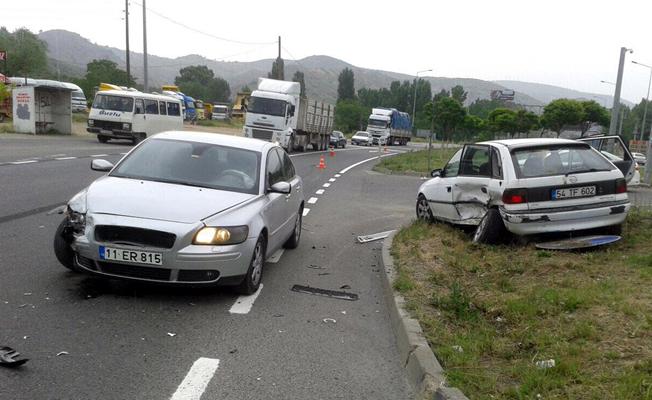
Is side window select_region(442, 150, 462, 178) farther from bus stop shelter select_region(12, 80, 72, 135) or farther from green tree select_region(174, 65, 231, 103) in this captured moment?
green tree select_region(174, 65, 231, 103)

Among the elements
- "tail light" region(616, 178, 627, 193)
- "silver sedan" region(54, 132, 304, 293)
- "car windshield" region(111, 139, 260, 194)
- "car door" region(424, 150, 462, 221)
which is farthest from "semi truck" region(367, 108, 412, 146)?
"silver sedan" region(54, 132, 304, 293)

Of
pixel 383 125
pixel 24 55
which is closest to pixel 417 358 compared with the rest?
pixel 383 125

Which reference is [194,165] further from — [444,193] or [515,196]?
[444,193]

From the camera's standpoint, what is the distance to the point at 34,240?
7.39m

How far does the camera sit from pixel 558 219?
7.21 m

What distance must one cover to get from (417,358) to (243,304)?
6.64ft

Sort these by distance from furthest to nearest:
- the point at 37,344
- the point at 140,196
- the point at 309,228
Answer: the point at 309,228, the point at 140,196, the point at 37,344

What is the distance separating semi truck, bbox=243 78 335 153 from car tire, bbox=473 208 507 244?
861 inches

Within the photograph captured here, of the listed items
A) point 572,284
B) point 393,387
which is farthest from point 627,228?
point 393,387

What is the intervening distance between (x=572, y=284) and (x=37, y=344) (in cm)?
476

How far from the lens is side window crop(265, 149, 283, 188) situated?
6.82 m

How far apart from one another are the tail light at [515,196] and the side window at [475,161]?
27.1 inches

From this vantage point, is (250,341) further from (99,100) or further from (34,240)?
(99,100)

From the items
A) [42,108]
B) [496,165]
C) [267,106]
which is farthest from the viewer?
[42,108]
